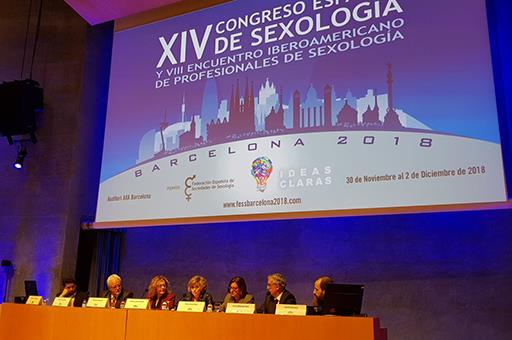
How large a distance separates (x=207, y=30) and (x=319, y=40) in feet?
4.17

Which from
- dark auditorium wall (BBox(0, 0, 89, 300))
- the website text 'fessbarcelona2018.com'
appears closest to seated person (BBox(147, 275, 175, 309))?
the website text 'fessbarcelona2018.com'

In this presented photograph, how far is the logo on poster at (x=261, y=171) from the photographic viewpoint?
4.58 m

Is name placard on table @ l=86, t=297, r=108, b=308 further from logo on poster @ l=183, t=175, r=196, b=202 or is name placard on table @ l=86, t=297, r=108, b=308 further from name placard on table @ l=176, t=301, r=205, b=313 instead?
logo on poster @ l=183, t=175, r=196, b=202

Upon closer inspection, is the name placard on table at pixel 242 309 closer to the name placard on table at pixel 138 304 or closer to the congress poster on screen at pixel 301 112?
the name placard on table at pixel 138 304

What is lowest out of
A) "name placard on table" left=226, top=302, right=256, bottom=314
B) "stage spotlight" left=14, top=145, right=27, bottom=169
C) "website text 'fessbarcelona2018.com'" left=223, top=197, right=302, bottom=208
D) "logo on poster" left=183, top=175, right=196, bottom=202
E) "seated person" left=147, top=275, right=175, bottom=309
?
"name placard on table" left=226, top=302, right=256, bottom=314

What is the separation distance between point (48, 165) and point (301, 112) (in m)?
3.40

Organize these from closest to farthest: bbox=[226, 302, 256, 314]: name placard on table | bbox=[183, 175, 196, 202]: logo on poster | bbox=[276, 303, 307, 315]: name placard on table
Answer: bbox=[276, 303, 307, 315]: name placard on table, bbox=[226, 302, 256, 314]: name placard on table, bbox=[183, 175, 196, 202]: logo on poster

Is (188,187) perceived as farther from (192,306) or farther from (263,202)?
(192,306)

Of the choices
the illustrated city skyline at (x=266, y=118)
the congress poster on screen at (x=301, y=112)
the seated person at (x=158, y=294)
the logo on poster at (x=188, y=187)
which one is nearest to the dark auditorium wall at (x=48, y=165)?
the congress poster on screen at (x=301, y=112)

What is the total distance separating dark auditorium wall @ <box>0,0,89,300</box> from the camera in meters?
5.91

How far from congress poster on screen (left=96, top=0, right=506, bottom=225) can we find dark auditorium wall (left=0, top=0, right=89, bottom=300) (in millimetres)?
812

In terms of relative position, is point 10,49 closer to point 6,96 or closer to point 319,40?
point 6,96

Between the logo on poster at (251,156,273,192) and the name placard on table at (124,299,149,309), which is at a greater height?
the logo on poster at (251,156,273,192)

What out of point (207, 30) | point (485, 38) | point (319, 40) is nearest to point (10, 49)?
point (207, 30)
